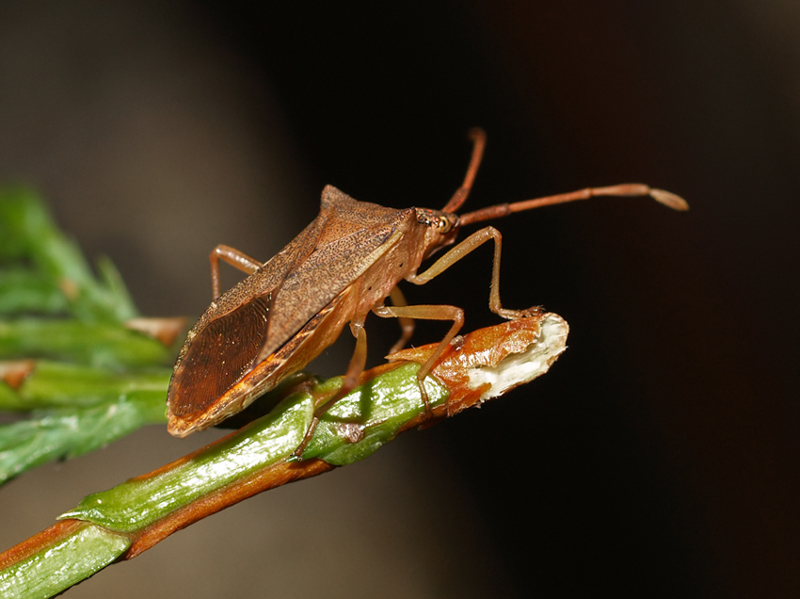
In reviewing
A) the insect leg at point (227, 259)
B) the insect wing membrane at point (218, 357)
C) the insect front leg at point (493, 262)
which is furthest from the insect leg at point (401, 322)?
the insect wing membrane at point (218, 357)

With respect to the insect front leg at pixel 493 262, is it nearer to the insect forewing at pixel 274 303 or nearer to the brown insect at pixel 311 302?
the brown insect at pixel 311 302

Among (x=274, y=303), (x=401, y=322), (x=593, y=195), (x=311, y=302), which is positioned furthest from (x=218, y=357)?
(x=593, y=195)

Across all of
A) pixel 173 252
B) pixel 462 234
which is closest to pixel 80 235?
pixel 173 252

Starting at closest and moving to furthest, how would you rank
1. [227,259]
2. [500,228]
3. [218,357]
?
[218,357] → [227,259] → [500,228]

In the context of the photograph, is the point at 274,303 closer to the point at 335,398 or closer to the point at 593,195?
the point at 335,398

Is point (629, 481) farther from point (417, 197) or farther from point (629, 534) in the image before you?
point (417, 197)
